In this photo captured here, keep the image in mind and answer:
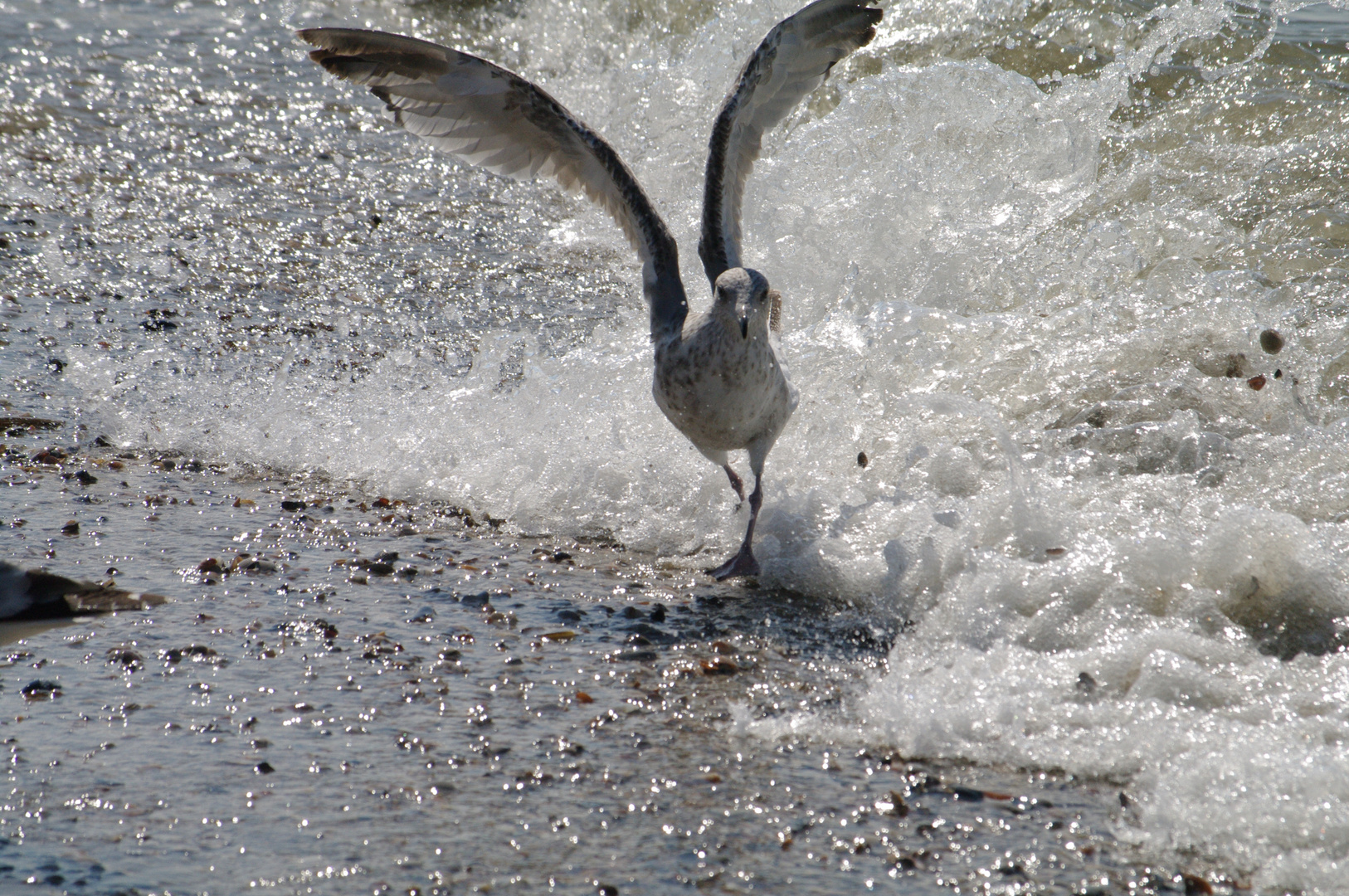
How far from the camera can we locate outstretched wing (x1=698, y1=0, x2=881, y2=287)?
536 centimetres

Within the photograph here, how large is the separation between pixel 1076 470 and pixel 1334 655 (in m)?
1.45

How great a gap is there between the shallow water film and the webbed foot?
80 mm

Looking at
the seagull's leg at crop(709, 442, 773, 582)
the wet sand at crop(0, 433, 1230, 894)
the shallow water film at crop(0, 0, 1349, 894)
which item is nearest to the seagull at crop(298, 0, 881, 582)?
the seagull's leg at crop(709, 442, 773, 582)

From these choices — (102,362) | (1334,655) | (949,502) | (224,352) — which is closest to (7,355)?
(102,362)

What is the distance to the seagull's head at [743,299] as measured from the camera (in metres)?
4.44

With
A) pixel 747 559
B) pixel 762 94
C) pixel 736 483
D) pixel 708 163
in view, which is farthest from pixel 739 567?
pixel 762 94

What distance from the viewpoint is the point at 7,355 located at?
630cm

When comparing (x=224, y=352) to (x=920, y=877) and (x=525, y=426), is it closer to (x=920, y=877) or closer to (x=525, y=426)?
(x=525, y=426)

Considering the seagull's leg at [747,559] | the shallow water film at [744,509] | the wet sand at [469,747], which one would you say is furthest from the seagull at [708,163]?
the wet sand at [469,747]

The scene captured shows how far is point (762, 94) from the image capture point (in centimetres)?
565

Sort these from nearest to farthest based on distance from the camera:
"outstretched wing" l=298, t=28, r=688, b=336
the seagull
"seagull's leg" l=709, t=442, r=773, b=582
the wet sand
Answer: the wet sand
"seagull's leg" l=709, t=442, r=773, b=582
the seagull
"outstretched wing" l=298, t=28, r=688, b=336

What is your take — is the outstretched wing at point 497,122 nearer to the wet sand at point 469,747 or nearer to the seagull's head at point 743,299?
the seagull's head at point 743,299

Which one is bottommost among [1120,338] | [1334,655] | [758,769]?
[758,769]

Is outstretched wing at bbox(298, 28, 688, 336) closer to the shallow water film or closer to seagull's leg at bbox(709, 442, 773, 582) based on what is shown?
the shallow water film
